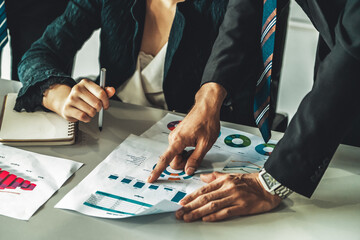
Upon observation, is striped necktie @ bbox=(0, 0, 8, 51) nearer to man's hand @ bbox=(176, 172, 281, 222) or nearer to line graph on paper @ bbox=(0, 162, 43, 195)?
line graph on paper @ bbox=(0, 162, 43, 195)

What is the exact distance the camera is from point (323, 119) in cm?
90

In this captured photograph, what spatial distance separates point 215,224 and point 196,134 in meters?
0.28

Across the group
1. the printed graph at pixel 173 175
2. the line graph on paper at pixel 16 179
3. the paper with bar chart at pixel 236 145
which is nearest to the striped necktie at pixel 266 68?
the paper with bar chart at pixel 236 145

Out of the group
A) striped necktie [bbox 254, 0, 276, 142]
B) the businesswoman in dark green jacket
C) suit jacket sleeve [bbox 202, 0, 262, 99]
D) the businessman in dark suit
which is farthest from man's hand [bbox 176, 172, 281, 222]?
the businesswoman in dark green jacket

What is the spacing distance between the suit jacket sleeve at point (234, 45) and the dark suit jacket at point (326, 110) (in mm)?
286

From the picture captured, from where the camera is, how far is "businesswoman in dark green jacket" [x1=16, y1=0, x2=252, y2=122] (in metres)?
1.41

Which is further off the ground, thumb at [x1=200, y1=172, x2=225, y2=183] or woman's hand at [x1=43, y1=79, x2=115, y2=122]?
woman's hand at [x1=43, y1=79, x2=115, y2=122]

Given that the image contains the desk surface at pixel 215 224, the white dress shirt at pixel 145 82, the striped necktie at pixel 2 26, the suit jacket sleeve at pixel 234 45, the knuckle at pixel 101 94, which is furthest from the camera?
the striped necktie at pixel 2 26

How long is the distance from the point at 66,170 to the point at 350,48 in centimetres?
64

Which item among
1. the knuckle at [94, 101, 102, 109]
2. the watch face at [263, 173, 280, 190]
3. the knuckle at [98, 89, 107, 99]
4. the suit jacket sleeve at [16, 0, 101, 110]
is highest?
the suit jacket sleeve at [16, 0, 101, 110]

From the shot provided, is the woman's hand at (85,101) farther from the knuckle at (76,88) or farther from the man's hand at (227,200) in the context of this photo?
the man's hand at (227,200)

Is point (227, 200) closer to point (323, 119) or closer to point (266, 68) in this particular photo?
A: point (323, 119)

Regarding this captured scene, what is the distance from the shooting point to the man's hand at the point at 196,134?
3.33 feet

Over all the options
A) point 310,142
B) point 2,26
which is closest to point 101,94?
point 310,142
